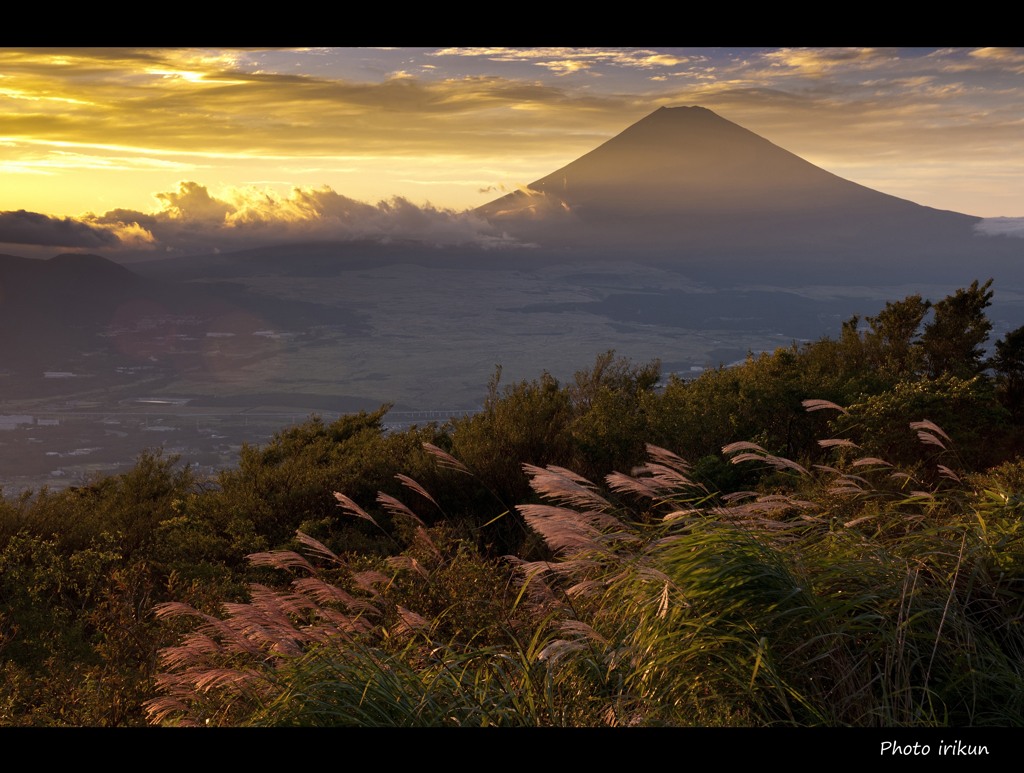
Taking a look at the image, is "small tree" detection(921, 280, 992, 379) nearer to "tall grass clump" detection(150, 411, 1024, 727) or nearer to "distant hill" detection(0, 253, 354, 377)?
"tall grass clump" detection(150, 411, 1024, 727)

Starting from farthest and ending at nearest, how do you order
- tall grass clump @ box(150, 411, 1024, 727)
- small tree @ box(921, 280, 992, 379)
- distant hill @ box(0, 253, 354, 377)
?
distant hill @ box(0, 253, 354, 377) → small tree @ box(921, 280, 992, 379) → tall grass clump @ box(150, 411, 1024, 727)

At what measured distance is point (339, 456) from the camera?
52.4 feet

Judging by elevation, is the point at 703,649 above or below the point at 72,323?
above

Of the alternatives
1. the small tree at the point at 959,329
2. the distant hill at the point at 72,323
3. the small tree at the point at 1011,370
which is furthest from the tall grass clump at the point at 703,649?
the distant hill at the point at 72,323

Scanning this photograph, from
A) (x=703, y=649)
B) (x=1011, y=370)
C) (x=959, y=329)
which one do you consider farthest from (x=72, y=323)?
(x=703, y=649)

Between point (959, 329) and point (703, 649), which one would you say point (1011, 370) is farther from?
point (703, 649)

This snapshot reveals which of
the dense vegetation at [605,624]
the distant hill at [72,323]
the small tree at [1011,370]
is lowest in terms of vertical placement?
the distant hill at [72,323]

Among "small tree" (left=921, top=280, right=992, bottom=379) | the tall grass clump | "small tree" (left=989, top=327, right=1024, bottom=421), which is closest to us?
the tall grass clump

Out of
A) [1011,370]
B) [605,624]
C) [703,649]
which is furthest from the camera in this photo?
[1011,370]

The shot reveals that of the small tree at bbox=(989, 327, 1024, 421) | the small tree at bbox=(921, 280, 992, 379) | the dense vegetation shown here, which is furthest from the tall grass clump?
the small tree at bbox=(921, 280, 992, 379)

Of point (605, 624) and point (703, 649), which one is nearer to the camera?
point (703, 649)

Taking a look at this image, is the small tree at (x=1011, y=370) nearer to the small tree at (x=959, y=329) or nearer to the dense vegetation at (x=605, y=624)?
the small tree at (x=959, y=329)
